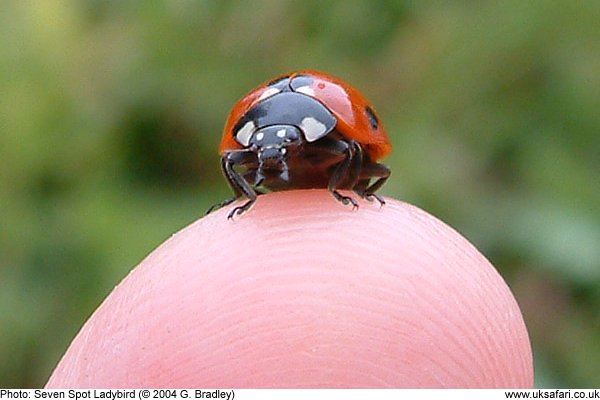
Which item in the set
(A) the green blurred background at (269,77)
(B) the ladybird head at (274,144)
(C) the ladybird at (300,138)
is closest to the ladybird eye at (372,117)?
(C) the ladybird at (300,138)

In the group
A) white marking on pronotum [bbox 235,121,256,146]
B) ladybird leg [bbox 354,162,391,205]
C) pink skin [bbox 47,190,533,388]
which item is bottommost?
pink skin [bbox 47,190,533,388]

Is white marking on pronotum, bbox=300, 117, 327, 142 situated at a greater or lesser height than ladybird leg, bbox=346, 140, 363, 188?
greater

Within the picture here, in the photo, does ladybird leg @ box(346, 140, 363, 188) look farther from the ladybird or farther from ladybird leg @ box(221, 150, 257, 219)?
ladybird leg @ box(221, 150, 257, 219)

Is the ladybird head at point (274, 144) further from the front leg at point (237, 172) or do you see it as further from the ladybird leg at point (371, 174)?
the ladybird leg at point (371, 174)

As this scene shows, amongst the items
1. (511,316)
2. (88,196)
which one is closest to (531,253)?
(511,316)

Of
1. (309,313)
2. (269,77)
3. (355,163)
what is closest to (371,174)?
(355,163)

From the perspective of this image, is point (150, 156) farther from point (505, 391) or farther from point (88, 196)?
point (505, 391)

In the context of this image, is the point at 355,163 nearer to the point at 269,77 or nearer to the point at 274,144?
the point at 274,144

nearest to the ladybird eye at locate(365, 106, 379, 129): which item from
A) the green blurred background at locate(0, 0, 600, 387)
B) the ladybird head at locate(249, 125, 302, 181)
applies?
the ladybird head at locate(249, 125, 302, 181)

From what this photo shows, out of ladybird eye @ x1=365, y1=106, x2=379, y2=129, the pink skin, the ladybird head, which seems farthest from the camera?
ladybird eye @ x1=365, y1=106, x2=379, y2=129
